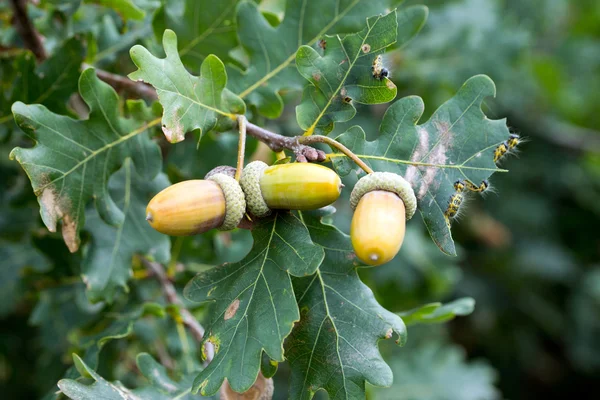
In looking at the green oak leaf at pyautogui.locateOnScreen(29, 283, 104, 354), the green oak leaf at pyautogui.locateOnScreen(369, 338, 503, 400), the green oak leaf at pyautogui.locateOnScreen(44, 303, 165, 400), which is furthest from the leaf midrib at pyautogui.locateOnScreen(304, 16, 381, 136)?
the green oak leaf at pyautogui.locateOnScreen(369, 338, 503, 400)

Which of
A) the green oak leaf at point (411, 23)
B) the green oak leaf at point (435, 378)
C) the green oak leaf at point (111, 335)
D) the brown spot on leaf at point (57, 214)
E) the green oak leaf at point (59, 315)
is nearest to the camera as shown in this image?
the brown spot on leaf at point (57, 214)

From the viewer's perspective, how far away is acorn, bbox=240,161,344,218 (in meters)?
1.11

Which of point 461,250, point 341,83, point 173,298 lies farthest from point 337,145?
point 461,250

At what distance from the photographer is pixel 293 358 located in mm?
1248

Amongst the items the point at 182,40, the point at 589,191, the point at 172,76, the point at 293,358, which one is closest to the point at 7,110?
the point at 182,40

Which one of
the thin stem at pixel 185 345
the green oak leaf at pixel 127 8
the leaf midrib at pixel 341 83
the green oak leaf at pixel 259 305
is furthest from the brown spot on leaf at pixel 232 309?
the green oak leaf at pixel 127 8

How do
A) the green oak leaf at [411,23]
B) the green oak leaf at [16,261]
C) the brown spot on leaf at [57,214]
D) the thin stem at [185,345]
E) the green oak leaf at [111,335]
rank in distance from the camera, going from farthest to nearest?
the green oak leaf at [16,261], the thin stem at [185,345], the green oak leaf at [411,23], the green oak leaf at [111,335], the brown spot on leaf at [57,214]

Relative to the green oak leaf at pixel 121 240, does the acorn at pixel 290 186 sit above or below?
above

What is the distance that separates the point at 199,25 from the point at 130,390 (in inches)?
36.9

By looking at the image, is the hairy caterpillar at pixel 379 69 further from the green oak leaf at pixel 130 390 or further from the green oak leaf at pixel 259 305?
the green oak leaf at pixel 130 390

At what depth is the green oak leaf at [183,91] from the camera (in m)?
1.17

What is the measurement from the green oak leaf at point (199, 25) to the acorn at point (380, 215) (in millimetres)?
747

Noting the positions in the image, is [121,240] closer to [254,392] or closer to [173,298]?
[173,298]

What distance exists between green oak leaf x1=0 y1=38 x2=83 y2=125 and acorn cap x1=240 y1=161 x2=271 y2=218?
26.1 inches
